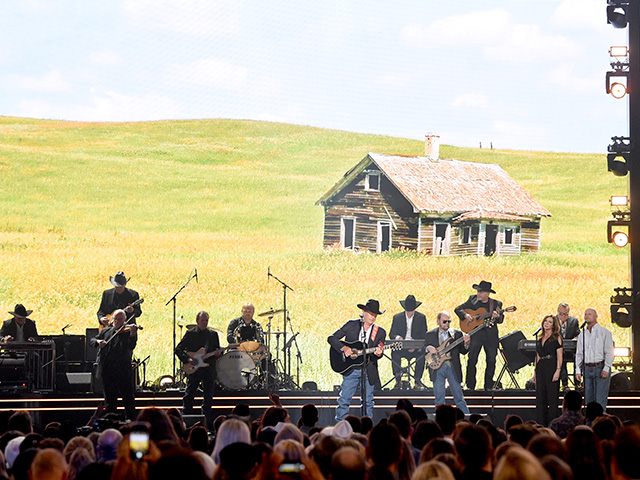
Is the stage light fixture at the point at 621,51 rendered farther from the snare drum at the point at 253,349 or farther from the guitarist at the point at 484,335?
the snare drum at the point at 253,349

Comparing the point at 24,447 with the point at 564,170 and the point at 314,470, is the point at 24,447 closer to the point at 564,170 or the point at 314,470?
the point at 314,470

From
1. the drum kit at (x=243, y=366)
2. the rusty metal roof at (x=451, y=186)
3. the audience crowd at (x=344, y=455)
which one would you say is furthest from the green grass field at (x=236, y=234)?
the audience crowd at (x=344, y=455)

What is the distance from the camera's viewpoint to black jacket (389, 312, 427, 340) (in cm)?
1404

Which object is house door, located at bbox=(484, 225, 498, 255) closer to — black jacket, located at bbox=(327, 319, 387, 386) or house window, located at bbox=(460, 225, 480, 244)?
house window, located at bbox=(460, 225, 480, 244)

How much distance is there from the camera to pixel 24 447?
6.45 m

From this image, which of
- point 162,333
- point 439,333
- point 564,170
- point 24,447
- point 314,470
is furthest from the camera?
point 564,170

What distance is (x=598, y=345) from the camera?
39.8 ft

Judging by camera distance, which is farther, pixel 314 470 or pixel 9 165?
pixel 9 165

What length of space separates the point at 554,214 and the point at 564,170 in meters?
5.31

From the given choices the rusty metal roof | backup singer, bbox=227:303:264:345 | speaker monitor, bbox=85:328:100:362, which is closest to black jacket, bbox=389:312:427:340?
backup singer, bbox=227:303:264:345

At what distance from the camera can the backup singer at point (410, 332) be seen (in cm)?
1406

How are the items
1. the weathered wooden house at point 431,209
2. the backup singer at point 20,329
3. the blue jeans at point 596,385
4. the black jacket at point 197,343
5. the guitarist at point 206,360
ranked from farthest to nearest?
the weathered wooden house at point 431,209
the backup singer at point 20,329
the black jacket at point 197,343
the guitarist at point 206,360
the blue jeans at point 596,385

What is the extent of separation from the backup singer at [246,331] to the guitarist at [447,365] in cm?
235

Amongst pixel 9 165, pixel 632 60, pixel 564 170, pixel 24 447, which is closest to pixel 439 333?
pixel 632 60
